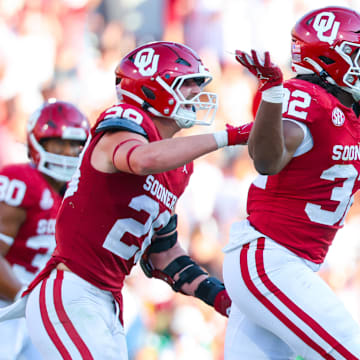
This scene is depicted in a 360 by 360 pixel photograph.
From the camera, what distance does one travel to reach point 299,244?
9.09 feet

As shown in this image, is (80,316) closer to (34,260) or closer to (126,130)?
(126,130)

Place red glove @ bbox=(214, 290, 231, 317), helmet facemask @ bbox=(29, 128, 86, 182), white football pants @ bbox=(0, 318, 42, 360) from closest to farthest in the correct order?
red glove @ bbox=(214, 290, 231, 317)
white football pants @ bbox=(0, 318, 42, 360)
helmet facemask @ bbox=(29, 128, 86, 182)

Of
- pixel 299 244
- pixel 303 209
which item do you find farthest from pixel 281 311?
pixel 303 209

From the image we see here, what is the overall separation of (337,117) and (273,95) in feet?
1.66

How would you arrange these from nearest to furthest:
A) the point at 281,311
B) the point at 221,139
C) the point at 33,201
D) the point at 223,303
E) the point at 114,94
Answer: the point at 221,139 < the point at 281,311 < the point at 223,303 < the point at 33,201 < the point at 114,94

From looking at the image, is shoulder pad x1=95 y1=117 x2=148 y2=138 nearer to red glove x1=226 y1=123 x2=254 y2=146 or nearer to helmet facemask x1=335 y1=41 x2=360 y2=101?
red glove x1=226 y1=123 x2=254 y2=146

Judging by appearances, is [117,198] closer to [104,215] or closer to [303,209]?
[104,215]

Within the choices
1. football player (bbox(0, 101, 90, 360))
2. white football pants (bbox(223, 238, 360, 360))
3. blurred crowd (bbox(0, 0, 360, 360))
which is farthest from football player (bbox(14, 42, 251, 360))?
blurred crowd (bbox(0, 0, 360, 360))

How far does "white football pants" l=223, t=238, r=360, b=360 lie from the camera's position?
256cm

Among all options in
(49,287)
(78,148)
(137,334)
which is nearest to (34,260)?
(78,148)

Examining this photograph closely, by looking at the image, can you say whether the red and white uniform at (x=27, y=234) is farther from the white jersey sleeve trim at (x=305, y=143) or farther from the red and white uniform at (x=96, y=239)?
the white jersey sleeve trim at (x=305, y=143)

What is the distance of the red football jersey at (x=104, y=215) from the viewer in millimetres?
2670

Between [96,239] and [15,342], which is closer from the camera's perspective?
[96,239]

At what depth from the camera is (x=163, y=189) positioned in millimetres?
2832
